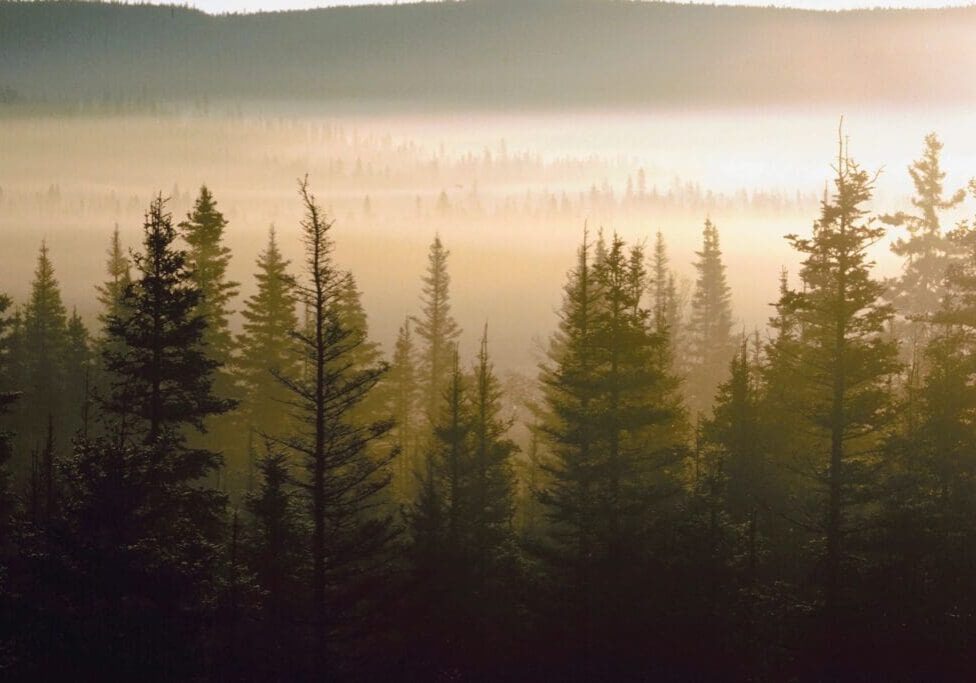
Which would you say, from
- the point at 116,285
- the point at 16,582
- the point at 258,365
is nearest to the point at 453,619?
the point at 16,582

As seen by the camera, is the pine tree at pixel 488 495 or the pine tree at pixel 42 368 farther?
the pine tree at pixel 42 368

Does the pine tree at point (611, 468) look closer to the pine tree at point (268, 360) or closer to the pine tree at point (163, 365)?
the pine tree at point (163, 365)

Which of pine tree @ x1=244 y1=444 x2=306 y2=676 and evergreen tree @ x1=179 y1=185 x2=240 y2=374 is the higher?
evergreen tree @ x1=179 y1=185 x2=240 y2=374

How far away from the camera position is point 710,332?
83.1m

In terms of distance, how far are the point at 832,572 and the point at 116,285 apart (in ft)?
173

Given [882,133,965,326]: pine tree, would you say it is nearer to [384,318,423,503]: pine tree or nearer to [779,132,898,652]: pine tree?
[384,318,423,503]: pine tree

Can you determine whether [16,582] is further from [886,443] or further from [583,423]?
[886,443]

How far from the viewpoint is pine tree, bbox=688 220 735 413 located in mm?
76188

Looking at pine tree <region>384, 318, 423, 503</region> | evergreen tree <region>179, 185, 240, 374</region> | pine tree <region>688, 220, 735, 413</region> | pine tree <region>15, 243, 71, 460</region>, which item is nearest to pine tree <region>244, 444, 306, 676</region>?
evergreen tree <region>179, 185, 240, 374</region>

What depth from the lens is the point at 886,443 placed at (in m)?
35.2

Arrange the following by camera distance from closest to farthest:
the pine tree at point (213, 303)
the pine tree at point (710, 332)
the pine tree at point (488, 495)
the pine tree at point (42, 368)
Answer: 1. the pine tree at point (488, 495)
2. the pine tree at point (213, 303)
3. the pine tree at point (42, 368)
4. the pine tree at point (710, 332)

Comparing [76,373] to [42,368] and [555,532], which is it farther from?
[555,532]

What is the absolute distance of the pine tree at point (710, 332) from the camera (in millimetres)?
76188

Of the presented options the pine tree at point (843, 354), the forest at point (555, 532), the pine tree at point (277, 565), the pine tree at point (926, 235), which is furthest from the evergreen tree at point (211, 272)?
the pine tree at point (926, 235)
